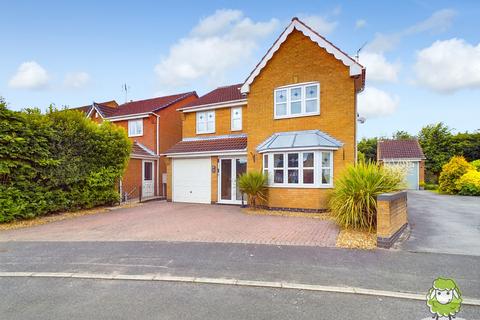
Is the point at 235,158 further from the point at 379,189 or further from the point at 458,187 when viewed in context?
→ the point at 458,187

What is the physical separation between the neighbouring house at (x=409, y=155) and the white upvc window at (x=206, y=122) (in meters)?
19.9

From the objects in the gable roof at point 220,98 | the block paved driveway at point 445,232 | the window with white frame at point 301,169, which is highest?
the gable roof at point 220,98

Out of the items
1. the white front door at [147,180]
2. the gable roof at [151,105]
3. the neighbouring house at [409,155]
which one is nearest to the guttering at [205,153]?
the white front door at [147,180]

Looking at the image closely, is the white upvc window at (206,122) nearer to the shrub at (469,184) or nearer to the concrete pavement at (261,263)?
the concrete pavement at (261,263)

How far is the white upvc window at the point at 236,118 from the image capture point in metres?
16.7

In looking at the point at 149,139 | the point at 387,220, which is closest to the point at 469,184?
the point at 387,220

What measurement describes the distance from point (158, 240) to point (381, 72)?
18.4m

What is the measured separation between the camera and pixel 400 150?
31922 millimetres

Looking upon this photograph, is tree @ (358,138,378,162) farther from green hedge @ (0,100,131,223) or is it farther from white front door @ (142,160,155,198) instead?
green hedge @ (0,100,131,223)

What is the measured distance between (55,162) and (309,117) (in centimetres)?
1135

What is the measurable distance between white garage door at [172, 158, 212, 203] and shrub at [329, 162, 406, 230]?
29.5 feet

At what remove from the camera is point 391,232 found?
23.8 feet

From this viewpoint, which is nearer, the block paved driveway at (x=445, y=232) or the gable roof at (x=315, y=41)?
the block paved driveway at (x=445, y=232)

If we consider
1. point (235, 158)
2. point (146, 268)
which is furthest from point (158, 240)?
point (235, 158)
